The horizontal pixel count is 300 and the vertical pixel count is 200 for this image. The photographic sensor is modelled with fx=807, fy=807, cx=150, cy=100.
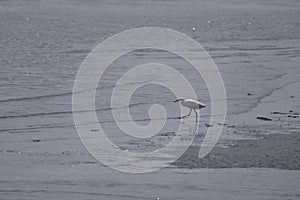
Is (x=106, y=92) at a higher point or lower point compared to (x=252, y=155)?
higher

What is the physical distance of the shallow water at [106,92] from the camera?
27.7 ft

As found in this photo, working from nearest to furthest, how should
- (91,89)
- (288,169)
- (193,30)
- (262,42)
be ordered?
(288,169) → (91,89) → (262,42) → (193,30)

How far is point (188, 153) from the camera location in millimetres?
9875

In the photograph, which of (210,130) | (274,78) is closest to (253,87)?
(274,78)

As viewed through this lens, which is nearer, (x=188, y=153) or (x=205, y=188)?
(x=205, y=188)

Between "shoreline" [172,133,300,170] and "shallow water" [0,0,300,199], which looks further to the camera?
"shoreline" [172,133,300,170]

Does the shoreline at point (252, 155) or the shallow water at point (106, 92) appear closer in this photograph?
the shallow water at point (106, 92)

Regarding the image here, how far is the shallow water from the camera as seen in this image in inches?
332

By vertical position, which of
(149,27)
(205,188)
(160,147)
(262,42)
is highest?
(149,27)

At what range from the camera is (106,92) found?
598 inches

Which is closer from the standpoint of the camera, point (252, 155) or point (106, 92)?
point (252, 155)

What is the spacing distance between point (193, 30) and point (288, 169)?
22.5 m

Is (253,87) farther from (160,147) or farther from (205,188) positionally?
(205,188)

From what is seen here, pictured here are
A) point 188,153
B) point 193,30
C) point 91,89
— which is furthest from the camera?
point 193,30
